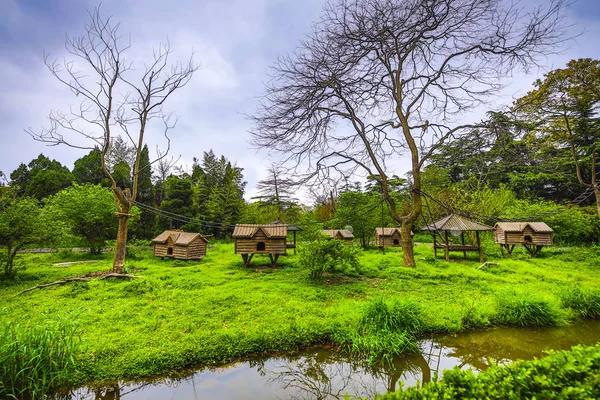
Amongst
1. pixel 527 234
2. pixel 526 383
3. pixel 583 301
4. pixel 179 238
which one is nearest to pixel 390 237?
pixel 527 234

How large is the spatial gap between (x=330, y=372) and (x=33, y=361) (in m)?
4.22

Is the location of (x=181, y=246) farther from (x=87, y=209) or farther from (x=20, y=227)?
(x=87, y=209)

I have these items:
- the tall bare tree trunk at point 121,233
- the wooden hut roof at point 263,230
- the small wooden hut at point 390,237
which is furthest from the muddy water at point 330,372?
the small wooden hut at point 390,237

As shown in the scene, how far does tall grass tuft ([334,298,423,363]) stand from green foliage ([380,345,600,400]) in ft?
7.07

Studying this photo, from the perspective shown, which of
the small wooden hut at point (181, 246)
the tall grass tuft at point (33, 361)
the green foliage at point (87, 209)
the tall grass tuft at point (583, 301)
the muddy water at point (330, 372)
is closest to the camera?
the tall grass tuft at point (33, 361)

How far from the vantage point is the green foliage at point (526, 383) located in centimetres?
215

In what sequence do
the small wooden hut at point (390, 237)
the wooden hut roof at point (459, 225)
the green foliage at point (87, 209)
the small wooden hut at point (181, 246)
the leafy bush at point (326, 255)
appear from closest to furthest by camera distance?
the leafy bush at point (326, 255) < the wooden hut roof at point (459, 225) < the small wooden hut at point (181, 246) < the green foliage at point (87, 209) < the small wooden hut at point (390, 237)

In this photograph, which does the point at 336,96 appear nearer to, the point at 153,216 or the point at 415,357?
the point at 415,357

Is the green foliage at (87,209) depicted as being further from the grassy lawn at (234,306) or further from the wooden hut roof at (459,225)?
the wooden hut roof at (459,225)

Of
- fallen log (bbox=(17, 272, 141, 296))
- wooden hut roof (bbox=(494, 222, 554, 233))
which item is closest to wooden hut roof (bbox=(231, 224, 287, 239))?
fallen log (bbox=(17, 272, 141, 296))

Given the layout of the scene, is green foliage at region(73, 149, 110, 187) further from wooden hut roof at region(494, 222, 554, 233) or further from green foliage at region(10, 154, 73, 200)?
wooden hut roof at region(494, 222, 554, 233)

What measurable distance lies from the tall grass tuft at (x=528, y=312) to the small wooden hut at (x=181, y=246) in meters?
14.4

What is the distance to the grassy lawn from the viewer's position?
14.8ft

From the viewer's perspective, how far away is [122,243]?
10523mm
